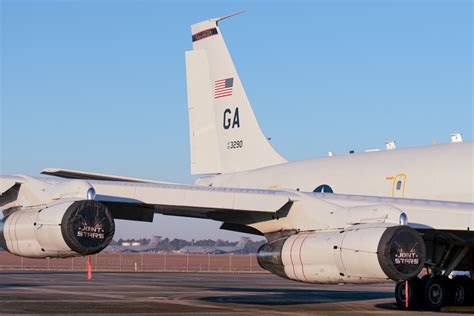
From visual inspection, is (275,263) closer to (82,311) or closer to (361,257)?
(361,257)

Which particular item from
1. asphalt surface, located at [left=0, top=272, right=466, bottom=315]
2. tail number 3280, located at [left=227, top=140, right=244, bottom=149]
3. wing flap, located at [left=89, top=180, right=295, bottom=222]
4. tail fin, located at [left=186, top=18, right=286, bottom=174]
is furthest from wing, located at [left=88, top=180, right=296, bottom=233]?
tail number 3280, located at [left=227, top=140, right=244, bottom=149]

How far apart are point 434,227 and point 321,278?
320cm

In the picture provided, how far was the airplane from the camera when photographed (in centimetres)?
2178

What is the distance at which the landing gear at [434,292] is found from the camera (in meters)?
25.6

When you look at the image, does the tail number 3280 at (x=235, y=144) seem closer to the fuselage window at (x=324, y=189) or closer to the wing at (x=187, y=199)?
the fuselage window at (x=324, y=189)

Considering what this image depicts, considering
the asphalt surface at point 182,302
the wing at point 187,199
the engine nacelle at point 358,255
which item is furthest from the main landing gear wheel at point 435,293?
the wing at point 187,199

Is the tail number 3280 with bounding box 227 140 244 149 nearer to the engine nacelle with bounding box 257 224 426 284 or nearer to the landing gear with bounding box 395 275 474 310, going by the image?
the landing gear with bounding box 395 275 474 310

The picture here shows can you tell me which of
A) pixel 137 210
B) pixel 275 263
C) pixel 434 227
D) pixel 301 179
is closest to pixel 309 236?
pixel 275 263

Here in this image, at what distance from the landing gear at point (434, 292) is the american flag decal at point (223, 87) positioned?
13.3 meters

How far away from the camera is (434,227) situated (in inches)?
911

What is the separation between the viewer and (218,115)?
37312mm

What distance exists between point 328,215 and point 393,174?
4505 millimetres

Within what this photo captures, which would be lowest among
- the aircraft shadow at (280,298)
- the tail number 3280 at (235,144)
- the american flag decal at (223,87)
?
the aircraft shadow at (280,298)

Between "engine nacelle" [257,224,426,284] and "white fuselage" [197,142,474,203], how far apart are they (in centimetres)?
440
